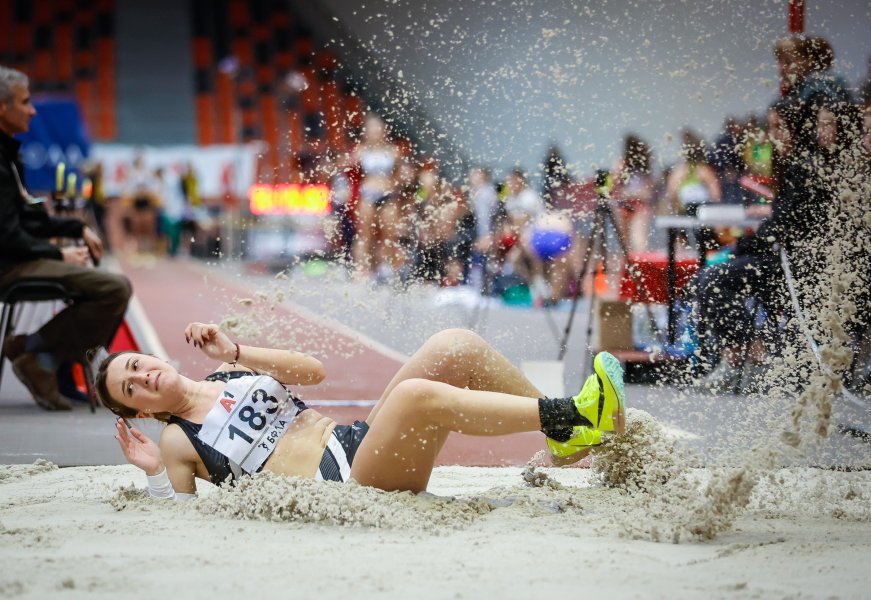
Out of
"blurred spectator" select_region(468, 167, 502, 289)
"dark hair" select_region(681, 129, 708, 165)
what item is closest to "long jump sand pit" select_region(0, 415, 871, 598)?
"dark hair" select_region(681, 129, 708, 165)

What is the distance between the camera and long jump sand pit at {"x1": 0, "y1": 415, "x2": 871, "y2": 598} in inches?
95.5

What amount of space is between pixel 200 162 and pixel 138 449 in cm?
2081

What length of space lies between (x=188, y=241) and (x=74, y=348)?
1677 cm

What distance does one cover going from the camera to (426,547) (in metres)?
2.78

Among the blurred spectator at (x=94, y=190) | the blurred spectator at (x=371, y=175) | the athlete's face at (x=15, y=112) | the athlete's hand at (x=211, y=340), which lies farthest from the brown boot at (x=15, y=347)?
the blurred spectator at (x=94, y=190)

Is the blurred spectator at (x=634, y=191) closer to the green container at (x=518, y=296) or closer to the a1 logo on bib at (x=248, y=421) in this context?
the a1 logo on bib at (x=248, y=421)

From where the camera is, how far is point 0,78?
515 centimetres

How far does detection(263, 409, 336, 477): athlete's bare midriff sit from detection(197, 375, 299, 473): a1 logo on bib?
0.08 feet

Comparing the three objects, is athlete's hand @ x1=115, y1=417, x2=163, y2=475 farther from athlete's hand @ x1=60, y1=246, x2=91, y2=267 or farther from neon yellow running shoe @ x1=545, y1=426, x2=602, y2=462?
athlete's hand @ x1=60, y1=246, x2=91, y2=267

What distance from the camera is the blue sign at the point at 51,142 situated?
1750cm

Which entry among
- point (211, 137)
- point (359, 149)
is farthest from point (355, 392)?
point (211, 137)

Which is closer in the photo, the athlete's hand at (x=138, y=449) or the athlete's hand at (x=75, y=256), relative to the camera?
the athlete's hand at (x=138, y=449)

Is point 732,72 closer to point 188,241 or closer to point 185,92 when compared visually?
point 188,241

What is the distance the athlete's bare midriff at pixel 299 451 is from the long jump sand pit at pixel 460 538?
90 millimetres
